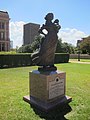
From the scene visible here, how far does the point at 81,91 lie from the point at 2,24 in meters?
54.8

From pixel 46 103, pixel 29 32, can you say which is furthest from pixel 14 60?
pixel 29 32

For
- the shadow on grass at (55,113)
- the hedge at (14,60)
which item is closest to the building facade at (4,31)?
the hedge at (14,60)

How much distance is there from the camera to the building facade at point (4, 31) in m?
57.1

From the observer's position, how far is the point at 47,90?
15.6 ft

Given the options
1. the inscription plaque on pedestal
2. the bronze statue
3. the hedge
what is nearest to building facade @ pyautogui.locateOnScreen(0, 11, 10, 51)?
the hedge

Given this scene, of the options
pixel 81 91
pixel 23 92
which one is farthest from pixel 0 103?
pixel 81 91

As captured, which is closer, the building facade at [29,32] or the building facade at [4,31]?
the building facade at [4,31]

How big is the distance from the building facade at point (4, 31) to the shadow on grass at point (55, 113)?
53.9 m

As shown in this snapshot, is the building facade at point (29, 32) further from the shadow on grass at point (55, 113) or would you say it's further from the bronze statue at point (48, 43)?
the shadow on grass at point (55, 113)

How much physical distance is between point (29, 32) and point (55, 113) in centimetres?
6719

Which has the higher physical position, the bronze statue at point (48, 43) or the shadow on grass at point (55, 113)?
the bronze statue at point (48, 43)

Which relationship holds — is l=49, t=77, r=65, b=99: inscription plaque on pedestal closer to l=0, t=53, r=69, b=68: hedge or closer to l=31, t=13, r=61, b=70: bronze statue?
l=31, t=13, r=61, b=70: bronze statue

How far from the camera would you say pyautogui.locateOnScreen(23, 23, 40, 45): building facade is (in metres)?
69.4

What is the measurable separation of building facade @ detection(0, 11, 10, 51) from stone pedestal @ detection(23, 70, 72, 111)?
175 feet
